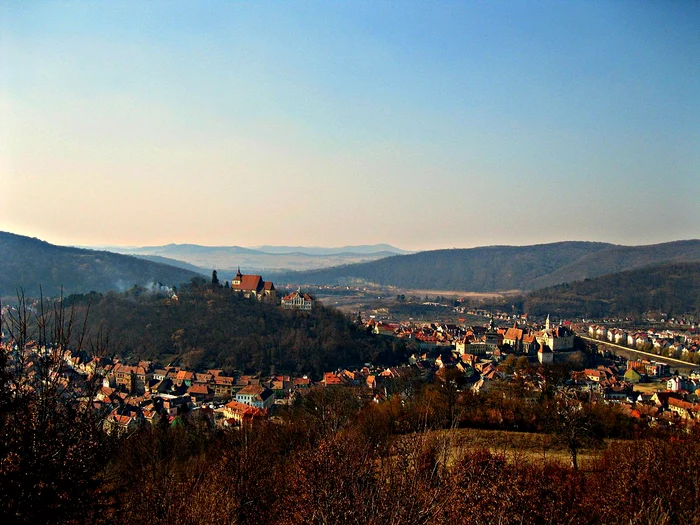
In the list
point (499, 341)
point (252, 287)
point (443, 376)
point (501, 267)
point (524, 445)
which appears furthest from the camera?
point (501, 267)

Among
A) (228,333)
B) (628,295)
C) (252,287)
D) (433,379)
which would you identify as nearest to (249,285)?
(252,287)

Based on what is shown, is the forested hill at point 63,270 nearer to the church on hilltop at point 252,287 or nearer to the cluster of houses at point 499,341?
the church on hilltop at point 252,287

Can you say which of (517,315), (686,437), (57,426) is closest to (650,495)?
(686,437)

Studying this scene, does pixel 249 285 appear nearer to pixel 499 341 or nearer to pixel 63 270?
pixel 499 341

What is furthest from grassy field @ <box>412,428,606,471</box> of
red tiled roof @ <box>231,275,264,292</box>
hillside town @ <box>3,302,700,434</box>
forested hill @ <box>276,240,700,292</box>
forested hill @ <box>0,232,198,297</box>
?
forested hill @ <box>276,240,700,292</box>

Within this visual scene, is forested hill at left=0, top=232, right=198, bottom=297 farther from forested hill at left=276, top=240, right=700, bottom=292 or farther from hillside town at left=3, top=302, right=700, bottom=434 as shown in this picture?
forested hill at left=276, top=240, right=700, bottom=292

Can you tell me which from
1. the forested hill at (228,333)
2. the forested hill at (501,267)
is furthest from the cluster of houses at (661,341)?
the forested hill at (501,267)

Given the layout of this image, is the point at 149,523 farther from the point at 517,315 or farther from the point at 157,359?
the point at 517,315
